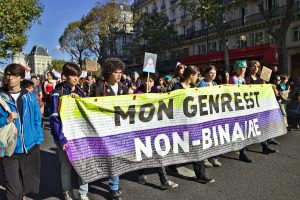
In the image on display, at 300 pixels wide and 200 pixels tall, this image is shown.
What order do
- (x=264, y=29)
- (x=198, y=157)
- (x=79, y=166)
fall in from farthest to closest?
(x=264, y=29) < (x=198, y=157) < (x=79, y=166)

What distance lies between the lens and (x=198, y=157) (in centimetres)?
449

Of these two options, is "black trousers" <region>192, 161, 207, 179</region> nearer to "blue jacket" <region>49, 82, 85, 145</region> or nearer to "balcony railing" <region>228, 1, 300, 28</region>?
"blue jacket" <region>49, 82, 85, 145</region>

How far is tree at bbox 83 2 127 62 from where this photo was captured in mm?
37156

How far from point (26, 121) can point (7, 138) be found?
28 centimetres

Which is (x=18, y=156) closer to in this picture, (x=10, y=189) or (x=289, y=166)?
(x=10, y=189)

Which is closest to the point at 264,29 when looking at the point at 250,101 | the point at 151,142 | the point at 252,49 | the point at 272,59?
the point at 252,49

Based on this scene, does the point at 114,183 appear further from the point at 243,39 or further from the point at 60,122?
the point at 243,39

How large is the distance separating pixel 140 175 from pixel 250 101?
235cm

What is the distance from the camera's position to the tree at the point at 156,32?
36.7 metres

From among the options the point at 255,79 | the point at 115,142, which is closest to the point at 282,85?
the point at 255,79

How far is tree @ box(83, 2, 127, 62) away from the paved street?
33410 mm

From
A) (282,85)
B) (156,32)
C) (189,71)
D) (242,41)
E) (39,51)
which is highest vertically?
(39,51)

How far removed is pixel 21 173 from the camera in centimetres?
359

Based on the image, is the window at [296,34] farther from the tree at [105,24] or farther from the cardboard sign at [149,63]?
the cardboard sign at [149,63]
